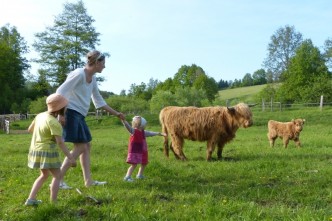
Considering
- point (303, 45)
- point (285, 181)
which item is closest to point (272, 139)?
point (285, 181)

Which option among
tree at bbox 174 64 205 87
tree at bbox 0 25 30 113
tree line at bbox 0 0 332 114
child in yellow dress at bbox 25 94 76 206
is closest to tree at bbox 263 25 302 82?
tree line at bbox 0 0 332 114

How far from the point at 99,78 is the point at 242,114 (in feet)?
120

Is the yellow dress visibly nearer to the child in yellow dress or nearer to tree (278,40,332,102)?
the child in yellow dress

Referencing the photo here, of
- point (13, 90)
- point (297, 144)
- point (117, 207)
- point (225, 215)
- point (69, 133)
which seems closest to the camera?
point (225, 215)

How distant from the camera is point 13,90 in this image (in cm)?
6475

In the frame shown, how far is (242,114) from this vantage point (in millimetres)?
10273

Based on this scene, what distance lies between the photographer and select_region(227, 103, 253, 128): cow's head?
10.2 metres

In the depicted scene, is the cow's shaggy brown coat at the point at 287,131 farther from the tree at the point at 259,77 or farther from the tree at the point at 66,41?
the tree at the point at 259,77

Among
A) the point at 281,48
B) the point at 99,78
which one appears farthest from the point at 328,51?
the point at 99,78

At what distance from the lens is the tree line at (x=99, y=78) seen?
4428 cm

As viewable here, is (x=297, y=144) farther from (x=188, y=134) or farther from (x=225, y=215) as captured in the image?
(x=225, y=215)

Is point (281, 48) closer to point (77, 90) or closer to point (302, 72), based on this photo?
point (302, 72)

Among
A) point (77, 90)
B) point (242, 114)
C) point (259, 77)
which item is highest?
point (259, 77)

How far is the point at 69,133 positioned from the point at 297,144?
30.7 ft
